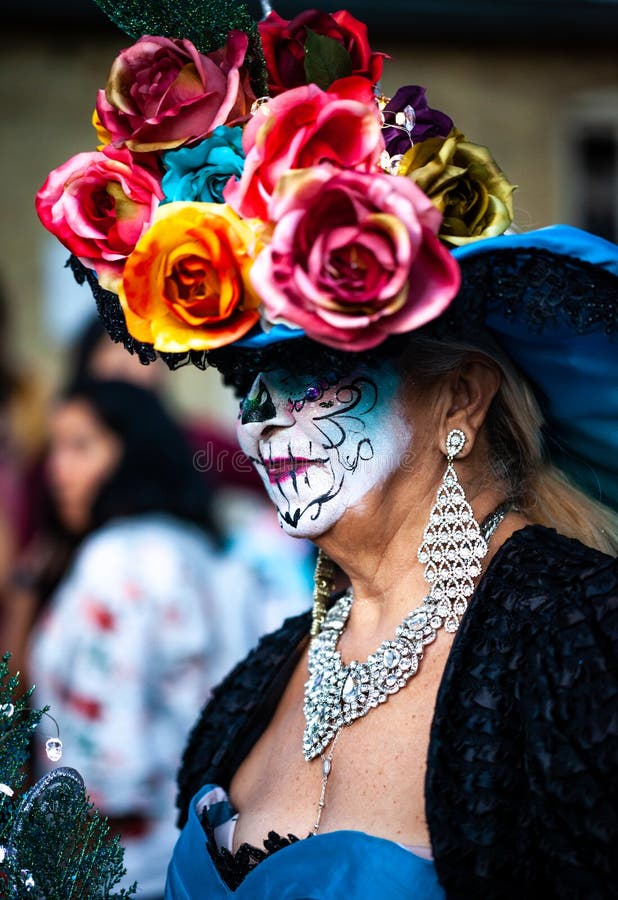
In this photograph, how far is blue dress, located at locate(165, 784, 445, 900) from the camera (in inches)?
62.6

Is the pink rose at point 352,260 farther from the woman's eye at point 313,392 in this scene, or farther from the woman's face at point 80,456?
the woman's face at point 80,456

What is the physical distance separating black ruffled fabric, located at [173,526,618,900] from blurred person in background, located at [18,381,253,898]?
7.95 ft

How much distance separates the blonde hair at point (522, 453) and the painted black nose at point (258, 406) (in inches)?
8.5

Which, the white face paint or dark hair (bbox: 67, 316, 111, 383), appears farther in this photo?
dark hair (bbox: 67, 316, 111, 383)

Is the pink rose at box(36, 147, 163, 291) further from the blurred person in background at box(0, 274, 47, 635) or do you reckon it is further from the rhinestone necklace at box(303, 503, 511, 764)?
the blurred person in background at box(0, 274, 47, 635)

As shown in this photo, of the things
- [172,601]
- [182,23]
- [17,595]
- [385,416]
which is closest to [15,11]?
[17,595]

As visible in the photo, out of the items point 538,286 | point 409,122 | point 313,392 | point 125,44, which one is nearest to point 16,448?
point 125,44

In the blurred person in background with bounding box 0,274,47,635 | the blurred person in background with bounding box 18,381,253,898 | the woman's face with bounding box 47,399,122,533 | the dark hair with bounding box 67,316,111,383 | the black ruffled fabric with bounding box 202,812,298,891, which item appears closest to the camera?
the black ruffled fabric with bounding box 202,812,298,891

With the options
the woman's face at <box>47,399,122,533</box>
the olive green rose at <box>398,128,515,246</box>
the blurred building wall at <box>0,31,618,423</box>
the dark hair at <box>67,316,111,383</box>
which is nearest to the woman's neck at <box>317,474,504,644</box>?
the olive green rose at <box>398,128,515,246</box>

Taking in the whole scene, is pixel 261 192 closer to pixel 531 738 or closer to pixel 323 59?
pixel 323 59

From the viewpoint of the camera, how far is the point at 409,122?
172cm

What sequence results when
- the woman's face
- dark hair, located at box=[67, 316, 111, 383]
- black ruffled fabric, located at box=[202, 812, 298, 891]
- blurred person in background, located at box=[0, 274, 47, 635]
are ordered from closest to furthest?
black ruffled fabric, located at box=[202, 812, 298, 891] < the woman's face < dark hair, located at box=[67, 316, 111, 383] < blurred person in background, located at box=[0, 274, 47, 635]

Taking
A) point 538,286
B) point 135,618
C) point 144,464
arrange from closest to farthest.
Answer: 1. point 538,286
2. point 135,618
3. point 144,464

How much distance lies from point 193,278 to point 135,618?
2.52m
